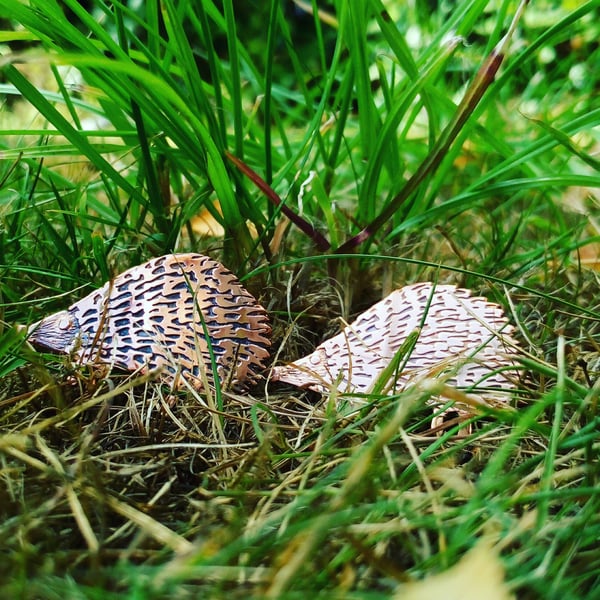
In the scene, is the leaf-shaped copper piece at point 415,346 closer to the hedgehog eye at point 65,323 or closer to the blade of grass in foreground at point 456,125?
the blade of grass in foreground at point 456,125

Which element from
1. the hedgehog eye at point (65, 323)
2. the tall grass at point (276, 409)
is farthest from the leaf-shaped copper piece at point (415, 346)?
the hedgehog eye at point (65, 323)

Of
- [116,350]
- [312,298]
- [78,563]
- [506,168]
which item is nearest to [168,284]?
[116,350]

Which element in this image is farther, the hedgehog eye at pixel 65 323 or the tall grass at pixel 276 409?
the hedgehog eye at pixel 65 323

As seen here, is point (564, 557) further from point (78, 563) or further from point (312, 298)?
point (312, 298)

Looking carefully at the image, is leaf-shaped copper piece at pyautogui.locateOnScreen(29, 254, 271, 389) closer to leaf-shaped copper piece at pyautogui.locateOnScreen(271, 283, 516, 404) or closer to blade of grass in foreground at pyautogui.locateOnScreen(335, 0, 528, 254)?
leaf-shaped copper piece at pyautogui.locateOnScreen(271, 283, 516, 404)

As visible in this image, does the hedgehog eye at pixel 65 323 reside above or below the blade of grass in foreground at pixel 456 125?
below

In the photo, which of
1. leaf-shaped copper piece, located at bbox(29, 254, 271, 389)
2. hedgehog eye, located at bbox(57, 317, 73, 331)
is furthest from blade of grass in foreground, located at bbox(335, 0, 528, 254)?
hedgehog eye, located at bbox(57, 317, 73, 331)
